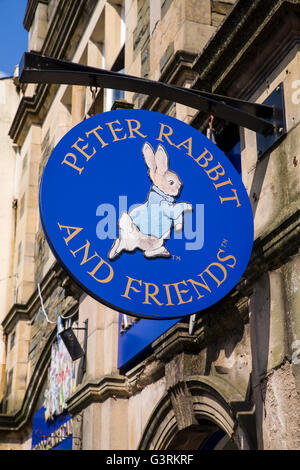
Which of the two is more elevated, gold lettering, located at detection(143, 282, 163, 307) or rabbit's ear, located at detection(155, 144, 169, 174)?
rabbit's ear, located at detection(155, 144, 169, 174)

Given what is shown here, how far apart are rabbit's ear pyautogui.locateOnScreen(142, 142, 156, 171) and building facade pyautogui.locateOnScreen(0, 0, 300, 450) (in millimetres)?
847

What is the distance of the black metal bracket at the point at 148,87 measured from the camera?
6664 mm

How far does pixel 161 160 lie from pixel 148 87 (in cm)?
77

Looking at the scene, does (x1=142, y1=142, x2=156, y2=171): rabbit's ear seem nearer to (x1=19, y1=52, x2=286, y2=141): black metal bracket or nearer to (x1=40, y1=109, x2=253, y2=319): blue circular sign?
(x1=40, y1=109, x2=253, y2=319): blue circular sign

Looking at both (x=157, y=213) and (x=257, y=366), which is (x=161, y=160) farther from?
(x=257, y=366)

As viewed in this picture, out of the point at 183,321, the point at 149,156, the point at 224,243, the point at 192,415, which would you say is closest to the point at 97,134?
the point at 149,156

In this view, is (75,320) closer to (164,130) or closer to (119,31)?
(119,31)

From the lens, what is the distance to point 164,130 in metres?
6.76

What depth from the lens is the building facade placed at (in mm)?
6734

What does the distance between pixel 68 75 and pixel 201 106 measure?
3.99 ft

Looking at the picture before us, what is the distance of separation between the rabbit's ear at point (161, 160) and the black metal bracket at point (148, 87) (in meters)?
0.61

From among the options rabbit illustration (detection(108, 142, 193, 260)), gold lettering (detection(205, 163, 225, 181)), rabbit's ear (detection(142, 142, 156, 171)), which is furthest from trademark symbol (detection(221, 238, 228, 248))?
rabbit's ear (detection(142, 142, 156, 171))

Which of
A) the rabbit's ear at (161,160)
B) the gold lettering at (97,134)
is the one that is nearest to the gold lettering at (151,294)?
the rabbit's ear at (161,160)

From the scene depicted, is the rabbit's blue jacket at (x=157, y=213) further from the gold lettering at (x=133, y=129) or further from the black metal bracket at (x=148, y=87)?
the black metal bracket at (x=148, y=87)
